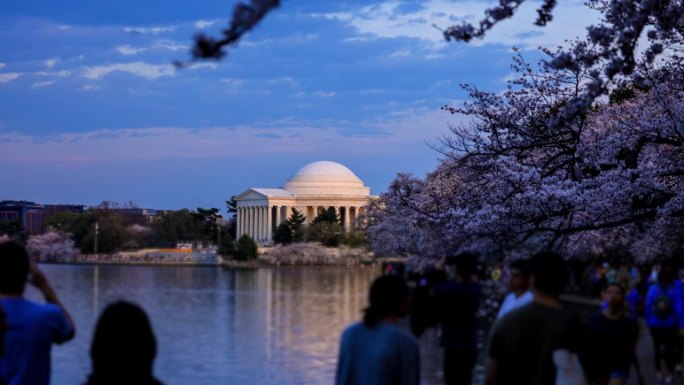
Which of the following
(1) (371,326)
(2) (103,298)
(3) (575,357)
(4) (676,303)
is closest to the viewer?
(1) (371,326)

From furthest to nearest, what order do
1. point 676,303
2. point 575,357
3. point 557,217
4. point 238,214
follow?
1. point 238,214
2. point 557,217
3. point 676,303
4. point 575,357

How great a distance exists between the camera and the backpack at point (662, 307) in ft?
44.1

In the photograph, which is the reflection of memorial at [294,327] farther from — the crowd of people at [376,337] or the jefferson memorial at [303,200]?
the jefferson memorial at [303,200]

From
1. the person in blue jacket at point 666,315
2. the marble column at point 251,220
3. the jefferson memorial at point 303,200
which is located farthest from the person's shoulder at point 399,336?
the marble column at point 251,220

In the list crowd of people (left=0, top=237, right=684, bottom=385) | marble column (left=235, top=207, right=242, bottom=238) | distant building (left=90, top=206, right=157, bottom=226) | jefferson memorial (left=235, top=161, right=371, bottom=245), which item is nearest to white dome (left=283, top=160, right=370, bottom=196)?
jefferson memorial (left=235, top=161, right=371, bottom=245)

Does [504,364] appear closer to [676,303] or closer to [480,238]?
[676,303]

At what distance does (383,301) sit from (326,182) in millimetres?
156641

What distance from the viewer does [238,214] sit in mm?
165250

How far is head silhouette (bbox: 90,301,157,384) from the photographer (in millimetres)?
4441

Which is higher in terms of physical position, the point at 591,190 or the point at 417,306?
the point at 591,190

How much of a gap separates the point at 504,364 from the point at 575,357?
42 cm

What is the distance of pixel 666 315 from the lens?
13.6m

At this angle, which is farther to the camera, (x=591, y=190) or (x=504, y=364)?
(x=591, y=190)

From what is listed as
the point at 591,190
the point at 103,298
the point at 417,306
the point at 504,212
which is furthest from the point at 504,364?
the point at 103,298
